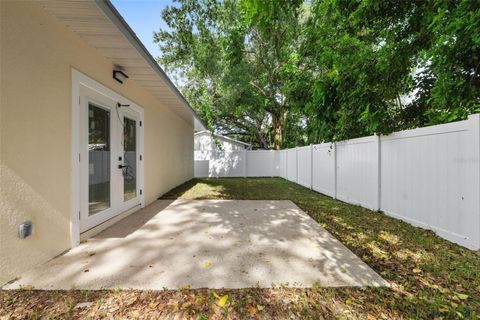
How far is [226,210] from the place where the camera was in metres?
4.68

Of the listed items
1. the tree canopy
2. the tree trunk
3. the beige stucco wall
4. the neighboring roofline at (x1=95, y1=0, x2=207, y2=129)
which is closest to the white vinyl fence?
the tree canopy

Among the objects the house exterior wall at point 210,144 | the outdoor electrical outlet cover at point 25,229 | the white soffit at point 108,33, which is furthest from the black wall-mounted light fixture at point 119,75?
the house exterior wall at point 210,144

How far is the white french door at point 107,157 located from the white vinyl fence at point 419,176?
5.07 m

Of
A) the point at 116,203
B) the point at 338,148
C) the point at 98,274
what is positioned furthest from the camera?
the point at 338,148

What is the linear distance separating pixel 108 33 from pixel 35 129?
4.80 feet

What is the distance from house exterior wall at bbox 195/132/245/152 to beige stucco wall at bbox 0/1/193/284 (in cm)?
1172

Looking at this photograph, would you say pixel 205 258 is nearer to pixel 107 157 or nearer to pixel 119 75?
pixel 107 157

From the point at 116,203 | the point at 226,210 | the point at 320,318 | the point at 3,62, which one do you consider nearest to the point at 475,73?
the point at 320,318

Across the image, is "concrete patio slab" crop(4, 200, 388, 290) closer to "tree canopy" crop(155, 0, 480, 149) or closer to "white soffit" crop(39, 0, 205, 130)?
"white soffit" crop(39, 0, 205, 130)

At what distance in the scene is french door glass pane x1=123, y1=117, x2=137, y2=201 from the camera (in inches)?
168

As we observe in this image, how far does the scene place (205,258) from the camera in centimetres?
251

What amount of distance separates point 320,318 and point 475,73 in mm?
4188

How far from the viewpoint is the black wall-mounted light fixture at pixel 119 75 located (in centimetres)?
370

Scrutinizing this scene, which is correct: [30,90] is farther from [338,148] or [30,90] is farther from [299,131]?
[299,131]
